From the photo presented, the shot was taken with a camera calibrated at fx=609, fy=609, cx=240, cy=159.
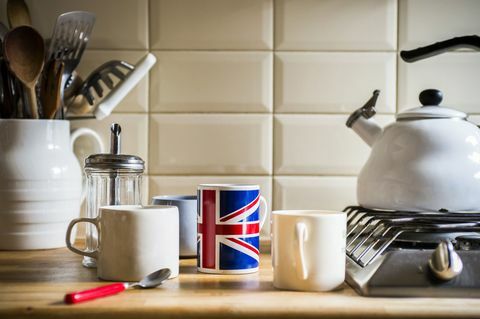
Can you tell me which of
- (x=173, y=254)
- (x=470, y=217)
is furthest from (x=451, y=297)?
(x=173, y=254)

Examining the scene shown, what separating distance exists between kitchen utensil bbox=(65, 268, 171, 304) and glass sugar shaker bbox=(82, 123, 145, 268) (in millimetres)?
160

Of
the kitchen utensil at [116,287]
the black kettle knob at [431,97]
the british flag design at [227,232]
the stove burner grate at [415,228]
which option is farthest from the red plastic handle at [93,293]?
the black kettle knob at [431,97]

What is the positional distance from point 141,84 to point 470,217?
0.62 meters

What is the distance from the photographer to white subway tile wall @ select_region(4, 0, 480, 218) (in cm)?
111

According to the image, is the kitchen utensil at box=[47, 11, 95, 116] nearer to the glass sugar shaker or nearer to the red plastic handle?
the glass sugar shaker

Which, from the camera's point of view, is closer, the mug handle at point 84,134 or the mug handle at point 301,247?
the mug handle at point 301,247

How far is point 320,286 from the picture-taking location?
2.19 feet

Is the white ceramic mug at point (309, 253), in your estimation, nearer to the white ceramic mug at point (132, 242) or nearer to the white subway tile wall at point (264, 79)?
the white ceramic mug at point (132, 242)

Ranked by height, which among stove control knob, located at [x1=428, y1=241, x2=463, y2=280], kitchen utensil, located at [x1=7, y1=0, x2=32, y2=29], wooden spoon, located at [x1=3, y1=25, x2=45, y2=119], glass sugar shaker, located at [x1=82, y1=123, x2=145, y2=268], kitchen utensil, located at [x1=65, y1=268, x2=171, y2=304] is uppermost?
kitchen utensil, located at [x1=7, y1=0, x2=32, y2=29]

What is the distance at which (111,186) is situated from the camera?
35.3 inches

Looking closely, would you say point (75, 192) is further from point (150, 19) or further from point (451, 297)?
point (451, 297)

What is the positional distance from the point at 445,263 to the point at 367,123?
0.37 meters

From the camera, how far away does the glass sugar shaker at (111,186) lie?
32.8 inches

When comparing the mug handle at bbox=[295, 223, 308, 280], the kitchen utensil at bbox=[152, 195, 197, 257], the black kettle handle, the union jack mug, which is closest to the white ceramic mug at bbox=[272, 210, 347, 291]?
the mug handle at bbox=[295, 223, 308, 280]
